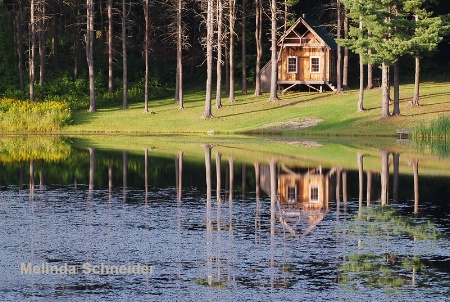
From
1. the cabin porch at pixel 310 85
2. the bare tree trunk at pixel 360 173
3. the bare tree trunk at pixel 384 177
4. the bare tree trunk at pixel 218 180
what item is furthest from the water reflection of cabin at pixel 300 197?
the cabin porch at pixel 310 85

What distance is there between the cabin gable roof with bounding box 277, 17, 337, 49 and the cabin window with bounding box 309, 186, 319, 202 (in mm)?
44377

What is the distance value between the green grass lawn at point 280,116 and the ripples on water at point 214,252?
3002 cm

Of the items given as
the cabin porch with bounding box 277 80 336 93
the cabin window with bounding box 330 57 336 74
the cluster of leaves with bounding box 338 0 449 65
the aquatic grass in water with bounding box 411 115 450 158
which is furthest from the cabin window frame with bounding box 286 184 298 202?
the cabin window with bounding box 330 57 336 74

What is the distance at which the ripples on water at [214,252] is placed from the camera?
14.6 metres

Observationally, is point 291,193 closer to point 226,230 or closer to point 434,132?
point 226,230

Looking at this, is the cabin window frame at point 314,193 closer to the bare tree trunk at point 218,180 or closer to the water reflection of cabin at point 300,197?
the water reflection of cabin at point 300,197

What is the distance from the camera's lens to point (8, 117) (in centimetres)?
5900

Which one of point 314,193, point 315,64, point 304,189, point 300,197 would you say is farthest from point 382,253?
point 315,64

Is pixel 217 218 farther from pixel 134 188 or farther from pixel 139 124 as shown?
pixel 139 124

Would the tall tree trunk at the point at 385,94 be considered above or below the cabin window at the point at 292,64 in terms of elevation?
below

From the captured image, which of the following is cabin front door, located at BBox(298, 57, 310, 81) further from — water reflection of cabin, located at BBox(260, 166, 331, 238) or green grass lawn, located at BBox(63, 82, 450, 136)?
water reflection of cabin, located at BBox(260, 166, 331, 238)

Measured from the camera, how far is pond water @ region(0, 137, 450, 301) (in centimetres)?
1489

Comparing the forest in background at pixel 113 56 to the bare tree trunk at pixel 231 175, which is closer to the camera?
the bare tree trunk at pixel 231 175

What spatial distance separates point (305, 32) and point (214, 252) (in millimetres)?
56442
